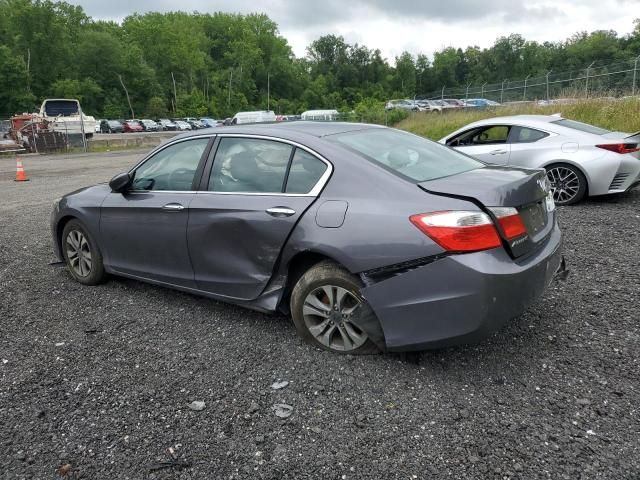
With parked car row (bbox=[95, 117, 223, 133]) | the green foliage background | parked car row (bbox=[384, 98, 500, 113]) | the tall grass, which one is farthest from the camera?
the green foliage background

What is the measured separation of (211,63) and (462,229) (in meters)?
117

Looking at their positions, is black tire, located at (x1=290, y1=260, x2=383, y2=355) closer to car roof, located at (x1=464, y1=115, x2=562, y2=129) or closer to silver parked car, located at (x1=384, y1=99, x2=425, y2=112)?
car roof, located at (x1=464, y1=115, x2=562, y2=129)

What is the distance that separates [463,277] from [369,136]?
145 centimetres

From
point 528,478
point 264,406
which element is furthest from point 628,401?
point 264,406

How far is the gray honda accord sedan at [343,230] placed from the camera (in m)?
2.67

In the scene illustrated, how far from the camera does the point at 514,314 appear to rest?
9.07 feet

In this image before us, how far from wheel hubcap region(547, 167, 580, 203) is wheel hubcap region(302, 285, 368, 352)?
212 inches

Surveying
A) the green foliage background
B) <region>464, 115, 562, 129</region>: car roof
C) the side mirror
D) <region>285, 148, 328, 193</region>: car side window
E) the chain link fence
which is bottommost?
the side mirror

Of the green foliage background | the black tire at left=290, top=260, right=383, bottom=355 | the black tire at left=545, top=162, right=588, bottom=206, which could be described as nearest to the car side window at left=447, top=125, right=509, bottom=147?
the black tire at left=545, top=162, right=588, bottom=206

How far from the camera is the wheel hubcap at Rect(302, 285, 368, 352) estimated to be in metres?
3.04

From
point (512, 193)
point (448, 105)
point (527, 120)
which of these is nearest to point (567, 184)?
point (527, 120)

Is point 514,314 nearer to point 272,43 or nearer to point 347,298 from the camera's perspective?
point 347,298

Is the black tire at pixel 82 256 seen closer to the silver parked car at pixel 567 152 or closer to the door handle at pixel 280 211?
the door handle at pixel 280 211

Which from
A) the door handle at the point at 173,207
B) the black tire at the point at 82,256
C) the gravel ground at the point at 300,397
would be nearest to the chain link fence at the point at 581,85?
the gravel ground at the point at 300,397
